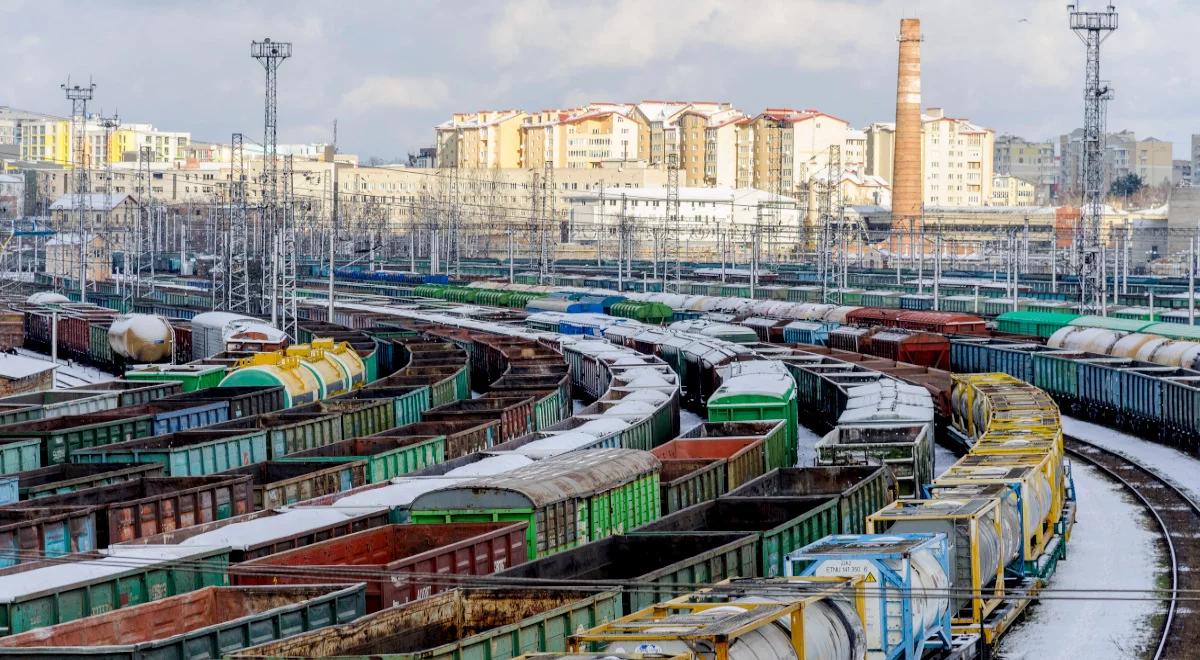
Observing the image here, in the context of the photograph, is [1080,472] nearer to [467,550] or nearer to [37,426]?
[467,550]

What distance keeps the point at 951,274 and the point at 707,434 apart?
96.0 m

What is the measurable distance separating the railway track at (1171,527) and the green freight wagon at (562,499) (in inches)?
317

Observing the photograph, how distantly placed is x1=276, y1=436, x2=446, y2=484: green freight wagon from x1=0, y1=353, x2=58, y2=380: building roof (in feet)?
73.9

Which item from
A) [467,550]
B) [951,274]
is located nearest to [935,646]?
[467,550]

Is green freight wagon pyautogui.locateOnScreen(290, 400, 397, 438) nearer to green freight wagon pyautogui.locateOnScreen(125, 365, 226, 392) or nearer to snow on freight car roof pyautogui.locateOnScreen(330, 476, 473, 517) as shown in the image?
green freight wagon pyautogui.locateOnScreen(125, 365, 226, 392)

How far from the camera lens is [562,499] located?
22.4 metres

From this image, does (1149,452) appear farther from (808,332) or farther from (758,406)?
(808,332)

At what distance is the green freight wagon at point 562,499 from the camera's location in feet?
71.3

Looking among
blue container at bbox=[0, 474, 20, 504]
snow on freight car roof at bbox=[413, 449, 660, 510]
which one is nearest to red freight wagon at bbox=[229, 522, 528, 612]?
snow on freight car roof at bbox=[413, 449, 660, 510]

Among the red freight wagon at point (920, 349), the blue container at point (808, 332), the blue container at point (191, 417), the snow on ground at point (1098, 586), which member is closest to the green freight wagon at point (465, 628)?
the snow on ground at point (1098, 586)

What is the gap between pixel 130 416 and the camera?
35.3 metres

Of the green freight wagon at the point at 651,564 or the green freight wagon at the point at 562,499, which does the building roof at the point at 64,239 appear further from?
the green freight wagon at the point at 651,564

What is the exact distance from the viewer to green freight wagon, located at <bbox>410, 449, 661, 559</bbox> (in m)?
21.7

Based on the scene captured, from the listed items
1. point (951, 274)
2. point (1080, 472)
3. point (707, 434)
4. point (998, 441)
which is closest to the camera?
point (998, 441)
